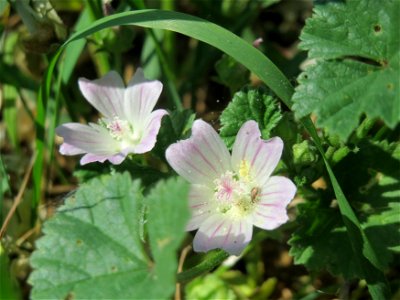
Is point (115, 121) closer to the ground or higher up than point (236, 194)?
higher up

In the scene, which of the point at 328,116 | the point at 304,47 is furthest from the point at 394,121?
the point at 304,47

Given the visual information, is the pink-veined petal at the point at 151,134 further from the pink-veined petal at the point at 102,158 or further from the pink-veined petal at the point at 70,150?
the pink-veined petal at the point at 70,150

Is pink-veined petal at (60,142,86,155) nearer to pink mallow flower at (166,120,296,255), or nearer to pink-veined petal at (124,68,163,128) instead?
pink-veined petal at (124,68,163,128)

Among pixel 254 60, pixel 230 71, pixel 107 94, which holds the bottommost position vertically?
pixel 107 94


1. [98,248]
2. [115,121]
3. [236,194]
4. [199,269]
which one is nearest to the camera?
[98,248]

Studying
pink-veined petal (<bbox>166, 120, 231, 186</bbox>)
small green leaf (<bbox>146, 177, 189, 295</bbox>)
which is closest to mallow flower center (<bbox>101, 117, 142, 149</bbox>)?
pink-veined petal (<bbox>166, 120, 231, 186</bbox>)

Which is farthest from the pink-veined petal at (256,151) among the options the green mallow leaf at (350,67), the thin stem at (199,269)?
the thin stem at (199,269)

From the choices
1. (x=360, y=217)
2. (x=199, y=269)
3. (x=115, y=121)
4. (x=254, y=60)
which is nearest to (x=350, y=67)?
(x=254, y=60)

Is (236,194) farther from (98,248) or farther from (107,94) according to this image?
(107,94)

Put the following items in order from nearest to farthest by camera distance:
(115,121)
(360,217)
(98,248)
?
(98,248)
(360,217)
(115,121)
